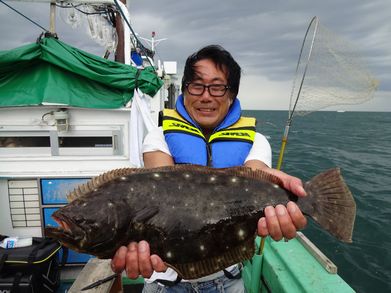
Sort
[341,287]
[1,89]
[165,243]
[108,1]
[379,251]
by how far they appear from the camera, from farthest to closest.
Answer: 1. [379,251]
2. [108,1]
3. [1,89]
4. [341,287]
5. [165,243]

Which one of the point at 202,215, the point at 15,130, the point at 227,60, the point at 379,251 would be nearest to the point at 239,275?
the point at 202,215

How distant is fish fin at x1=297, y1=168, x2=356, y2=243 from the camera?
2.40 meters

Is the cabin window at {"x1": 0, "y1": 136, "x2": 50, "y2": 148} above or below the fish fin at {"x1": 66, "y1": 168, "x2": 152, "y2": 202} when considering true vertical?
below

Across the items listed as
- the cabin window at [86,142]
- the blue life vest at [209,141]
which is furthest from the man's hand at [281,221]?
the cabin window at [86,142]

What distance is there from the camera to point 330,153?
78.8 ft

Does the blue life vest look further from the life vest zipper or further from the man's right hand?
the man's right hand

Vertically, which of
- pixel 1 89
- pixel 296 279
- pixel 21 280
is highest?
pixel 1 89

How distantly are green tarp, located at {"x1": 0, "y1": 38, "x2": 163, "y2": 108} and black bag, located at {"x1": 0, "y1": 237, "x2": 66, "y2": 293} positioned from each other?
280cm

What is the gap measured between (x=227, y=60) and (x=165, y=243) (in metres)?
2.09

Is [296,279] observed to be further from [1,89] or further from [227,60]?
[1,89]

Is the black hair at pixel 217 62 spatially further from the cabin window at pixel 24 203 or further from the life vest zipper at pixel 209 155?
the cabin window at pixel 24 203

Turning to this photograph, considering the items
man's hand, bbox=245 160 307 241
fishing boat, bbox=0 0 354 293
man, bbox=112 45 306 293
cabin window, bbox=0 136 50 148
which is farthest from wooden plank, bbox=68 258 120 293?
cabin window, bbox=0 136 50 148

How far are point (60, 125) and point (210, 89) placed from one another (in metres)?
4.17

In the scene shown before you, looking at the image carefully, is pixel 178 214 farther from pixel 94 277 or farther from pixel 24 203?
pixel 24 203
